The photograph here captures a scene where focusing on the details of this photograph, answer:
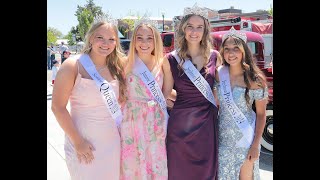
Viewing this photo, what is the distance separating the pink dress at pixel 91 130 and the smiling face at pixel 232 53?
964 mm

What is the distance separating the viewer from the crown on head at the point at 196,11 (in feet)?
8.57

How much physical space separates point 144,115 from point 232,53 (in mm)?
787

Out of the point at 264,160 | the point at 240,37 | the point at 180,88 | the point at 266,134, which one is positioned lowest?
the point at 264,160

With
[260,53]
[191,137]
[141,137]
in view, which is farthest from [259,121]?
[260,53]

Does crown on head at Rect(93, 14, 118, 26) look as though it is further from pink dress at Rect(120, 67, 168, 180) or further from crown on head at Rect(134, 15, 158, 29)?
pink dress at Rect(120, 67, 168, 180)

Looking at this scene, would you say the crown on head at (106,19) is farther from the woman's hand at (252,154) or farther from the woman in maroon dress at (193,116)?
the woman's hand at (252,154)

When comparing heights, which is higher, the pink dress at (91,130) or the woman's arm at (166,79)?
the woman's arm at (166,79)

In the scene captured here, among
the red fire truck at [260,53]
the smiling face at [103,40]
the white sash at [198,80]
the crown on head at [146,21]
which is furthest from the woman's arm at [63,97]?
the red fire truck at [260,53]

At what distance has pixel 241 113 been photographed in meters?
2.47
